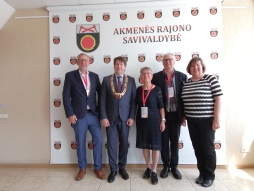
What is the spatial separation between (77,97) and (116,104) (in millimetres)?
527

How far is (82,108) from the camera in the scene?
2408mm

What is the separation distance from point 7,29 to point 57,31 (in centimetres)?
82

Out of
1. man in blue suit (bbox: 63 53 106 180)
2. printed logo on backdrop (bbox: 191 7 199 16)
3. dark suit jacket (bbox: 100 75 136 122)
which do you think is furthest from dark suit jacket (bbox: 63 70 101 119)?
printed logo on backdrop (bbox: 191 7 199 16)

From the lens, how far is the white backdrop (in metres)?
2.72

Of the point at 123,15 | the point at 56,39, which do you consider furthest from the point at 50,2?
the point at 123,15

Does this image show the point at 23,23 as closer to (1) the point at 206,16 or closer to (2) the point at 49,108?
(2) the point at 49,108

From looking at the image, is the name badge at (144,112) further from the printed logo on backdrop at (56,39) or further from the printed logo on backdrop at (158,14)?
the printed logo on backdrop at (56,39)

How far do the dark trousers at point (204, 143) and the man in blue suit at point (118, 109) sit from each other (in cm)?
75

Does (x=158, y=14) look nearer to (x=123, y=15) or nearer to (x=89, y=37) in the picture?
(x=123, y=15)

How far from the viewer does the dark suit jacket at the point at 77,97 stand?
7.89 feet

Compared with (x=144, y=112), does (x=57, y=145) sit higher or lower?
lower

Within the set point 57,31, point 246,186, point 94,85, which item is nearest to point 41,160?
point 94,85

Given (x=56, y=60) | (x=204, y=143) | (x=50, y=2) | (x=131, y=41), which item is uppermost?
(x=50, y=2)

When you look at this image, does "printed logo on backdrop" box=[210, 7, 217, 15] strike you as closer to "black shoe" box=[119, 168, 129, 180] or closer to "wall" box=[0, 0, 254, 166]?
"wall" box=[0, 0, 254, 166]
